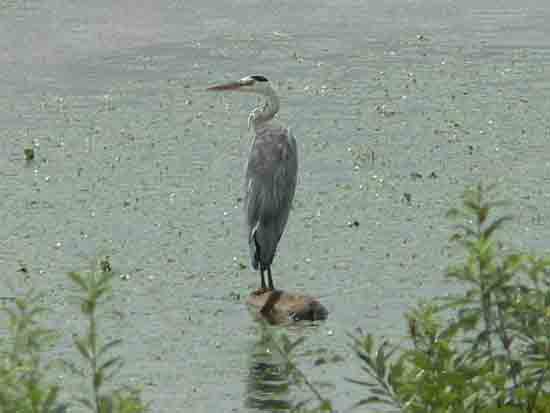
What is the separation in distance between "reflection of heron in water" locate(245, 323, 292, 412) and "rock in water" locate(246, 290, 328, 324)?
84 centimetres

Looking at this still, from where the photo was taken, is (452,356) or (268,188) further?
(268,188)

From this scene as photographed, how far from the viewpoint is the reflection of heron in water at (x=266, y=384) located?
13.9m

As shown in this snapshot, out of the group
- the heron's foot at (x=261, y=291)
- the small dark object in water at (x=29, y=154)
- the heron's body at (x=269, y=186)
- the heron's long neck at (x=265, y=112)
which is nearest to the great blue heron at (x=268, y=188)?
the heron's body at (x=269, y=186)

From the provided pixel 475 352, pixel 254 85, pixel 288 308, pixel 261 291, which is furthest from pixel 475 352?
pixel 254 85

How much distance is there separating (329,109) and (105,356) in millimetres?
11198

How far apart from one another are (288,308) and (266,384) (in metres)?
1.97

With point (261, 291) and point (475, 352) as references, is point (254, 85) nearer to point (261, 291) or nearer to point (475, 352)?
point (261, 291)

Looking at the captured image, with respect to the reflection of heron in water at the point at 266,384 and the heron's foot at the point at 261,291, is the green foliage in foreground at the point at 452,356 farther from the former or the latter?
the heron's foot at the point at 261,291

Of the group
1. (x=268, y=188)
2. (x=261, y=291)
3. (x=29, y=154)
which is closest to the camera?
(x=261, y=291)

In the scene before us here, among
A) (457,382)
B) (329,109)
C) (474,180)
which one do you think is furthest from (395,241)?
(457,382)

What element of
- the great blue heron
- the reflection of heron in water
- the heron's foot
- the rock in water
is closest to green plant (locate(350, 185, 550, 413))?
the reflection of heron in water

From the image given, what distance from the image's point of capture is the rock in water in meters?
16.4

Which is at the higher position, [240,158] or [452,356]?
[452,356]

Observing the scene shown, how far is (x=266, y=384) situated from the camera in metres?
14.5
